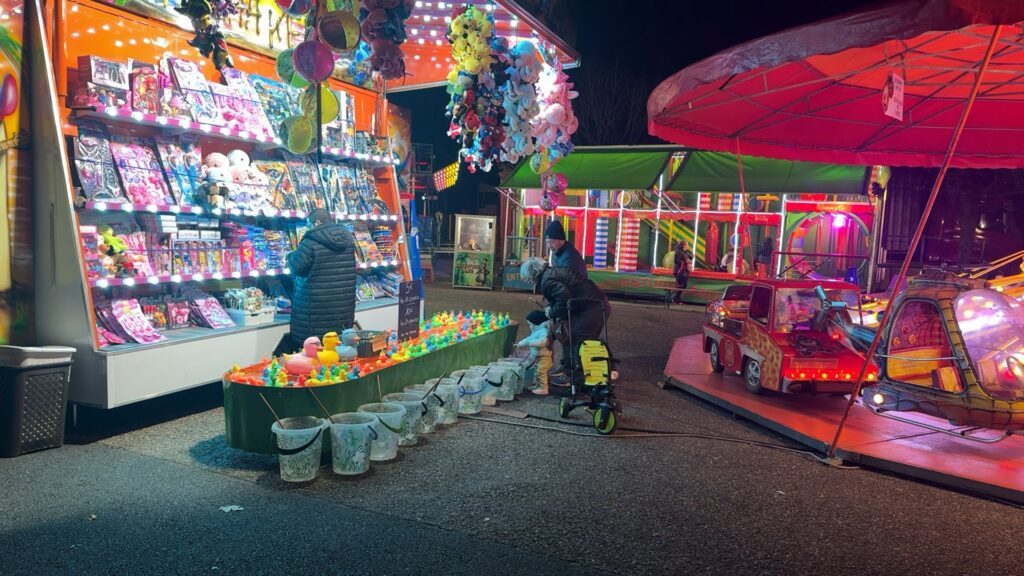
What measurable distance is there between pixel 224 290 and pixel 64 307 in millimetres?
1721

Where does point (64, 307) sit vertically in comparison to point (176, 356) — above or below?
above

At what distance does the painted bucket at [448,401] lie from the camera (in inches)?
236

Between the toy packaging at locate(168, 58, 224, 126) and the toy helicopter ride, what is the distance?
6.27m

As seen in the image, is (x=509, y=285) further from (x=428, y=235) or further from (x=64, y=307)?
(x=64, y=307)

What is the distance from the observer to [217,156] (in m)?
6.68

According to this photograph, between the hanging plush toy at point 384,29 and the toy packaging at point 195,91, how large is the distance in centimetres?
157

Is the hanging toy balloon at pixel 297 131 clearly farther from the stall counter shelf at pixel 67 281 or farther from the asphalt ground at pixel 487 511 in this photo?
the asphalt ground at pixel 487 511

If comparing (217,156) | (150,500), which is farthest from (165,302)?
(150,500)

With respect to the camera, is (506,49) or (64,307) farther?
(506,49)

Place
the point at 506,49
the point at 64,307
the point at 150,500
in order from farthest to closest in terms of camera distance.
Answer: the point at 506,49 → the point at 64,307 → the point at 150,500

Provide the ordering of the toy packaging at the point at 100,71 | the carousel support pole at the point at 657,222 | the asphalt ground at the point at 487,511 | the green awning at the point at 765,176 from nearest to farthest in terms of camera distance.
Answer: the asphalt ground at the point at 487,511
the toy packaging at the point at 100,71
the green awning at the point at 765,176
the carousel support pole at the point at 657,222

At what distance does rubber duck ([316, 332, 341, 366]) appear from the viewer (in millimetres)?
5449

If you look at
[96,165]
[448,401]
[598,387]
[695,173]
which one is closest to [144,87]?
[96,165]

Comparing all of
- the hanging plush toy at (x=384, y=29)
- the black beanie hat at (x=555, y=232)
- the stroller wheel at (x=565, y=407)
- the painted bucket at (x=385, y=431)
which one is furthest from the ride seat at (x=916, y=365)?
the hanging plush toy at (x=384, y=29)
